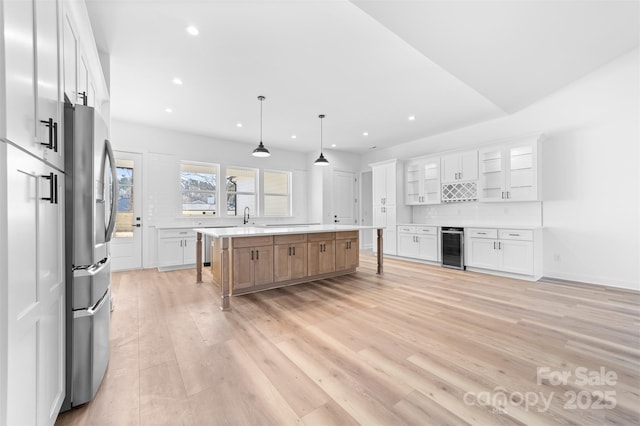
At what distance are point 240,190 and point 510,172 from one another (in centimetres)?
585

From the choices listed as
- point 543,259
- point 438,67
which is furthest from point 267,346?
point 543,259

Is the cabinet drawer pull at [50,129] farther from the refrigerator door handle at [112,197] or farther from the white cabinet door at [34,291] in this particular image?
the refrigerator door handle at [112,197]

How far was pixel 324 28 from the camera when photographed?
2.70 m

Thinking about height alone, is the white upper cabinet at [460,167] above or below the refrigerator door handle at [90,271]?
above

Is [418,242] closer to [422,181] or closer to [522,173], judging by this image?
[422,181]

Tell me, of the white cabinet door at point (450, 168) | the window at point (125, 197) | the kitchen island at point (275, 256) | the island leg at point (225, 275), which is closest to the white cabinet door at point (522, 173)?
the white cabinet door at point (450, 168)

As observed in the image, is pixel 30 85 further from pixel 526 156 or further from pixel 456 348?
pixel 526 156

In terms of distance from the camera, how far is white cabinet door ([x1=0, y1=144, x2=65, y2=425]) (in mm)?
940

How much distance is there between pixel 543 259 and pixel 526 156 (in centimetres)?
181

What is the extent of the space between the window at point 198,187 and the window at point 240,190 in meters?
0.35

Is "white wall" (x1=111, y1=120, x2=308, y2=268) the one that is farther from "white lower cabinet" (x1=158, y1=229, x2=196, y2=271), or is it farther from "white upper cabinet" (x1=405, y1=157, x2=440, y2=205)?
"white upper cabinet" (x1=405, y1=157, x2=440, y2=205)

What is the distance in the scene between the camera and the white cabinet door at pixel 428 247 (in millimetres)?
5766

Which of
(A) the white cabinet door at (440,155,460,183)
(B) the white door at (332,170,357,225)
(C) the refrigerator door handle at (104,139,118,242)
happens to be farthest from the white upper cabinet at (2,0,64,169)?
(B) the white door at (332,170,357,225)

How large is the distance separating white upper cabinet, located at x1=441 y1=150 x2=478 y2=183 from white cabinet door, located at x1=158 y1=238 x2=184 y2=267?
580 centimetres
